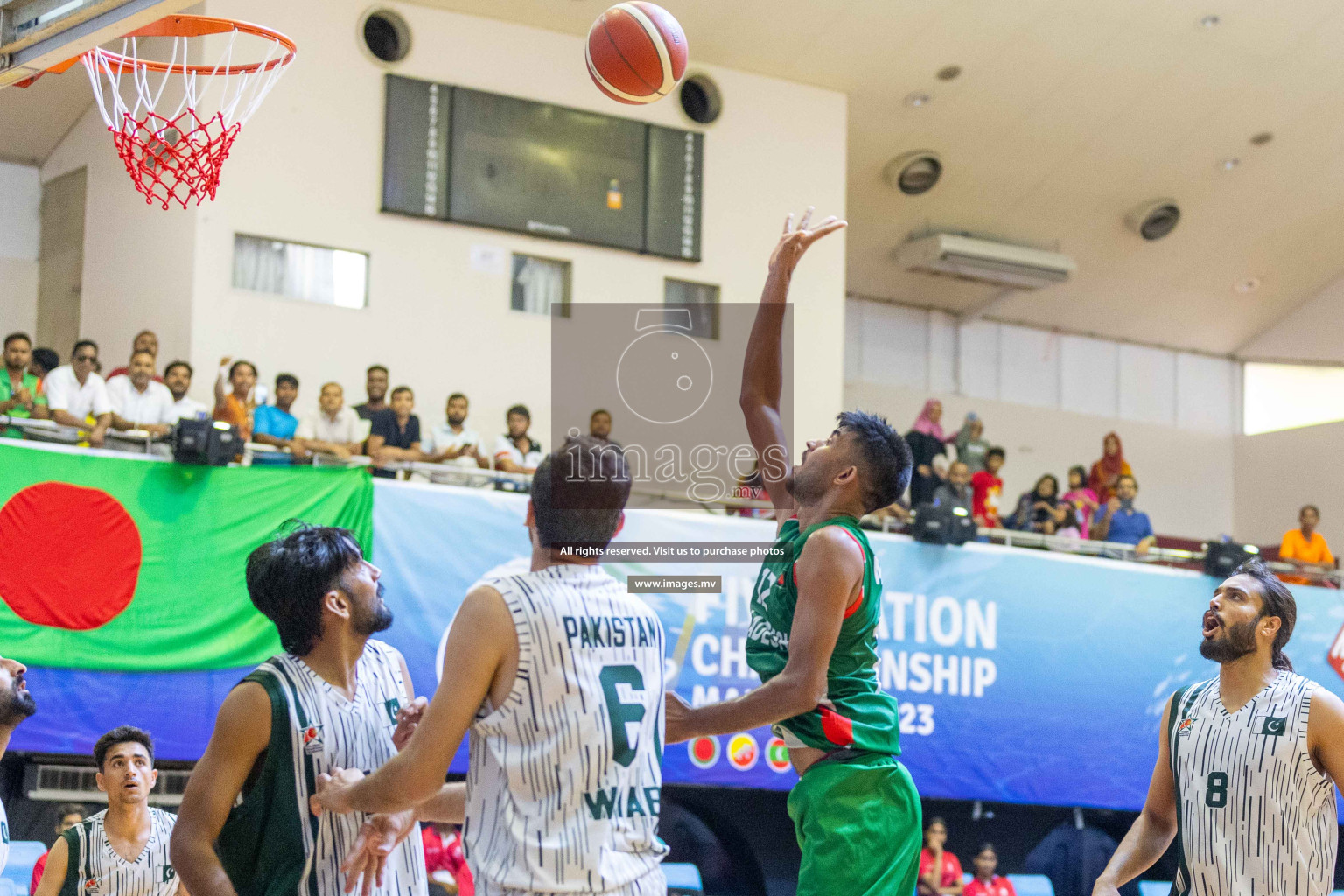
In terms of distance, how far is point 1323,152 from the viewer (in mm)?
18453

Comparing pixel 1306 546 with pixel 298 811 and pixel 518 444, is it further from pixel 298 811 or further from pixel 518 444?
pixel 298 811

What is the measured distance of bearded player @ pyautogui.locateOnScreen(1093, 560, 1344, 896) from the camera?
4742 mm

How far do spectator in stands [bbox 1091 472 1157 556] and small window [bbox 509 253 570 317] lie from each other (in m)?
6.10

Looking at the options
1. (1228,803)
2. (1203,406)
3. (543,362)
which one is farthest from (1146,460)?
(1228,803)

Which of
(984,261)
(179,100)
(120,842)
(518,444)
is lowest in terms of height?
(120,842)

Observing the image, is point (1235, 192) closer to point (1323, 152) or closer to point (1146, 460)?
point (1323, 152)

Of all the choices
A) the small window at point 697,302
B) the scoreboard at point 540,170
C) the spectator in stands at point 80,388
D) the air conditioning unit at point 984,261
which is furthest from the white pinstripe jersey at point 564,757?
the air conditioning unit at point 984,261

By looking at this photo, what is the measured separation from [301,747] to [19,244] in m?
14.8

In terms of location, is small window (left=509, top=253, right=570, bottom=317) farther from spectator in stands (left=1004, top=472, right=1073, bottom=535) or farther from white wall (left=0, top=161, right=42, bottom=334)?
white wall (left=0, top=161, right=42, bottom=334)

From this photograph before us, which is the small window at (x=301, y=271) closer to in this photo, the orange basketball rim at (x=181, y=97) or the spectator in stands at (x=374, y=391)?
the orange basketball rim at (x=181, y=97)

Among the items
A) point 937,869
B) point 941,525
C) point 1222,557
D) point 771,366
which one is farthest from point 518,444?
point 771,366

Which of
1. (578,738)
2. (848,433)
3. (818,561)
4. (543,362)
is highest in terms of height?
(543,362)

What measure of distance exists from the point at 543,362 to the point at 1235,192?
10.5 meters

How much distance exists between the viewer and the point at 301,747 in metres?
3.41
